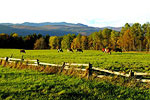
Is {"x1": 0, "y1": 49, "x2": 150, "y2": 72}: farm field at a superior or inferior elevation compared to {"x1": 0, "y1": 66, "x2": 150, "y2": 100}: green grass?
inferior

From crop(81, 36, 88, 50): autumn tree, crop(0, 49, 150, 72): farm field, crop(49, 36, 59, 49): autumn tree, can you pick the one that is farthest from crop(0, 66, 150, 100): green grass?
crop(49, 36, 59, 49): autumn tree

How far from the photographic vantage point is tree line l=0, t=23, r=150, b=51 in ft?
267

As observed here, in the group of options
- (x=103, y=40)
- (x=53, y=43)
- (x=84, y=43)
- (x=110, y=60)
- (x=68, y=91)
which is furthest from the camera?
(x=53, y=43)

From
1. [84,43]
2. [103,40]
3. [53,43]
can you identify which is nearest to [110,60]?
[103,40]

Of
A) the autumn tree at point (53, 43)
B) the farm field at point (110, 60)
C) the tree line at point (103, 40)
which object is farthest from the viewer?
the autumn tree at point (53, 43)

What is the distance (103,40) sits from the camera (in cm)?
9881

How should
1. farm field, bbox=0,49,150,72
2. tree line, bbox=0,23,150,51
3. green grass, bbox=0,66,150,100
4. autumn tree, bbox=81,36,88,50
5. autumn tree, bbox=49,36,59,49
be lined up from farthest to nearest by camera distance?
autumn tree, bbox=49,36,59,49
autumn tree, bbox=81,36,88,50
tree line, bbox=0,23,150,51
farm field, bbox=0,49,150,72
green grass, bbox=0,66,150,100

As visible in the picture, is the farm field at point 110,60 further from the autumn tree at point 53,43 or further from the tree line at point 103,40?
the autumn tree at point 53,43

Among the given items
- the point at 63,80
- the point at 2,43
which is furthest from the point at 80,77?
the point at 2,43

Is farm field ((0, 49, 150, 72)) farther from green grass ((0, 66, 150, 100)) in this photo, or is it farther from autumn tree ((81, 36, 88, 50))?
autumn tree ((81, 36, 88, 50))

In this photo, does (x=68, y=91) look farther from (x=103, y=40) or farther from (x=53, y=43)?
(x=53, y=43)

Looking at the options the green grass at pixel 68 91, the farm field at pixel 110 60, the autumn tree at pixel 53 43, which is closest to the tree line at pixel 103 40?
the autumn tree at pixel 53 43

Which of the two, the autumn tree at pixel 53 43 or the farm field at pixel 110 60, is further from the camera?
the autumn tree at pixel 53 43

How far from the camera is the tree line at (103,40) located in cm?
8150
